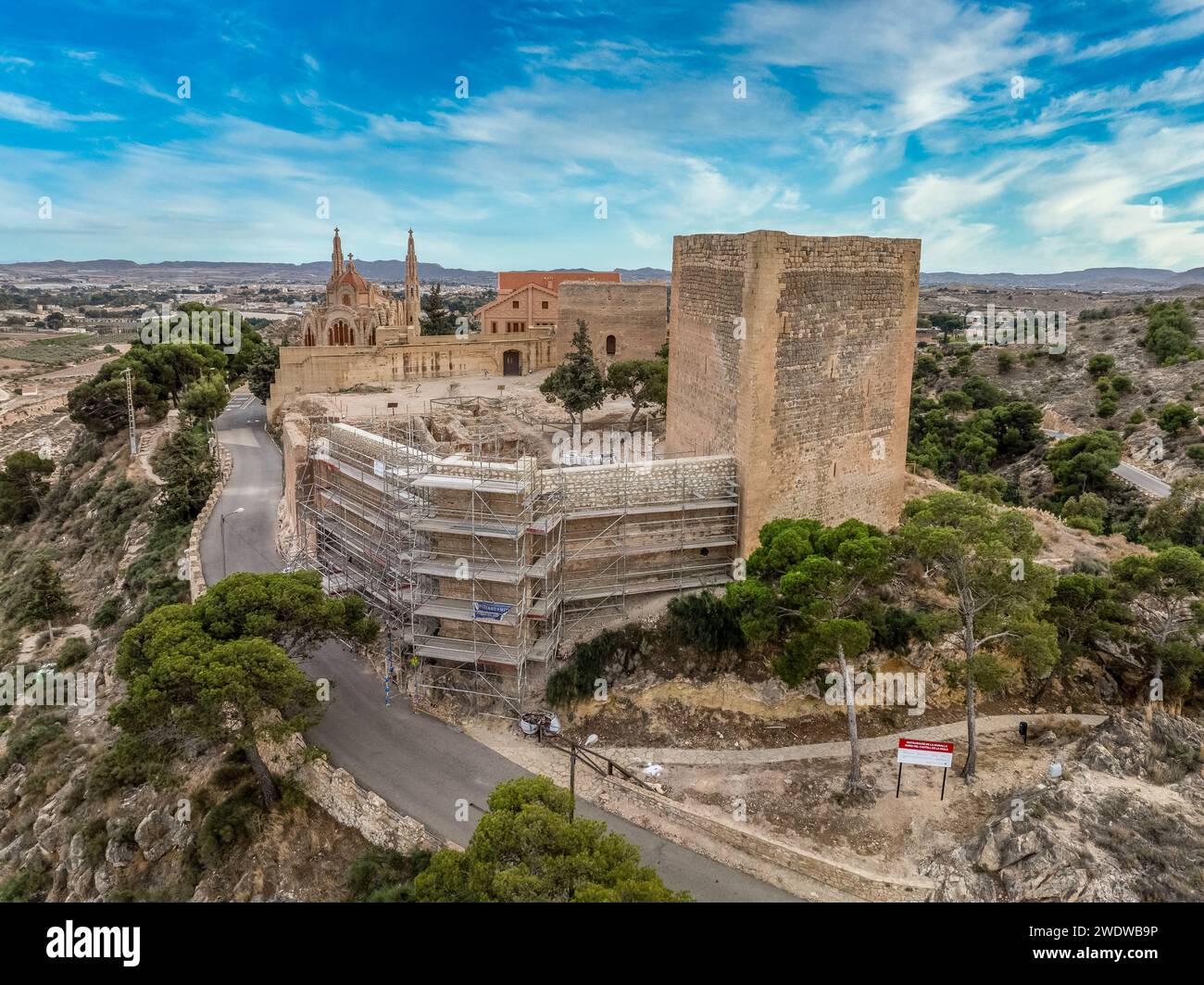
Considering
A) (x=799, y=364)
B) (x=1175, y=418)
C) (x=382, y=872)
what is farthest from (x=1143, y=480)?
(x=382, y=872)

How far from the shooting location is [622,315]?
1747 inches

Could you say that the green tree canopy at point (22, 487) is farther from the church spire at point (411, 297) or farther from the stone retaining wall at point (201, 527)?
the church spire at point (411, 297)

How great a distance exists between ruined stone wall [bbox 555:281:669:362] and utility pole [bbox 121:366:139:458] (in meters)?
22.9

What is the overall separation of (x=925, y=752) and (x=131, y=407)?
35954mm

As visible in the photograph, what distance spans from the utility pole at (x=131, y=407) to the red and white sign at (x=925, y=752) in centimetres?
3463

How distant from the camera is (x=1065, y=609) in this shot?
17.5 meters

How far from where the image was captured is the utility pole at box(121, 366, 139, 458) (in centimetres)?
3550

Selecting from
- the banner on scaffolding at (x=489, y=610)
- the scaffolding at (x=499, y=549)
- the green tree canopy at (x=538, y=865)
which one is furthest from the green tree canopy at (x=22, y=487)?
the green tree canopy at (x=538, y=865)

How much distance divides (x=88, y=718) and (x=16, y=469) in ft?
76.5

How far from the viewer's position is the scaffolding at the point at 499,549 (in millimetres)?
16219

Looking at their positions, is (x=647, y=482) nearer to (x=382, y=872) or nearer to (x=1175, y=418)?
(x=382, y=872)
